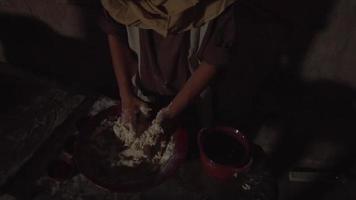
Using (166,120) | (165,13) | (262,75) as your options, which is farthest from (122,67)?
(262,75)

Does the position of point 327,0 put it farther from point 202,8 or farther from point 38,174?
point 38,174

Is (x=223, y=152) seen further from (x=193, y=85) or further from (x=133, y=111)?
(x=133, y=111)

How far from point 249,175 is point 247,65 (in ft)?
2.54

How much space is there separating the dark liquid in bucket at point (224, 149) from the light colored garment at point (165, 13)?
522 millimetres

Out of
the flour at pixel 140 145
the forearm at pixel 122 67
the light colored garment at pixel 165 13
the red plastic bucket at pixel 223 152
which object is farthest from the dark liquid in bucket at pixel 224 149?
the light colored garment at pixel 165 13

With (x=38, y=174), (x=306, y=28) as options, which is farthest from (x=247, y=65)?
(x=38, y=174)

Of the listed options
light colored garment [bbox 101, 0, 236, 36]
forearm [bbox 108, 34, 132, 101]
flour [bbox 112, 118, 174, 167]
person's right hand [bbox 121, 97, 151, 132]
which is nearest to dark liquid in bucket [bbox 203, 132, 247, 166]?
flour [bbox 112, 118, 174, 167]

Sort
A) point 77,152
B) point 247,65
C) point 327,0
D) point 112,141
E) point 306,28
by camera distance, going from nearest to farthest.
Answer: point 77,152 < point 112,141 < point 327,0 < point 306,28 < point 247,65

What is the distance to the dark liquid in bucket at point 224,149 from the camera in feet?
5.57

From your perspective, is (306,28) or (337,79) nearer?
(306,28)

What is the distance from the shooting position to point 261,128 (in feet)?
9.65

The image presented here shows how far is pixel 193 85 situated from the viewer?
177cm

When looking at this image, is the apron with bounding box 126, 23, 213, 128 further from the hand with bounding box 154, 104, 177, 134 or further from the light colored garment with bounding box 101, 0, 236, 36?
the hand with bounding box 154, 104, 177, 134

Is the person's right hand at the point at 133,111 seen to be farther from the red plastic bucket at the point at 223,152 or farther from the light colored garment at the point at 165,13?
the light colored garment at the point at 165,13
